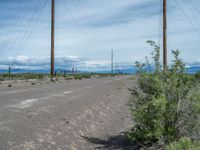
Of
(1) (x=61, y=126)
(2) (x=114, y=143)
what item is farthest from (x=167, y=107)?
(1) (x=61, y=126)

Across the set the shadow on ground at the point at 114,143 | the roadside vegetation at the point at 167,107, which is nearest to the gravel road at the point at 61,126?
the shadow on ground at the point at 114,143

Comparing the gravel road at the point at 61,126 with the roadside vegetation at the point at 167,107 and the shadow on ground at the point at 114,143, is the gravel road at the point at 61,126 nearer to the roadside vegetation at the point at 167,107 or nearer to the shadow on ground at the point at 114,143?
the shadow on ground at the point at 114,143

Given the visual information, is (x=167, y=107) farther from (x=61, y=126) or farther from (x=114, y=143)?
(x=61, y=126)

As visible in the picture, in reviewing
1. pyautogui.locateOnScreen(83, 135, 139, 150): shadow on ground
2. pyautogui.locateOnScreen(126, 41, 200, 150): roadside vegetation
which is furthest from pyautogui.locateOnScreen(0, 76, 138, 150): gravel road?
pyautogui.locateOnScreen(126, 41, 200, 150): roadside vegetation

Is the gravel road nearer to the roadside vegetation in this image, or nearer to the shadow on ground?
the shadow on ground

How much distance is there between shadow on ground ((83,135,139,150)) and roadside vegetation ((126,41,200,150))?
15.1 inches

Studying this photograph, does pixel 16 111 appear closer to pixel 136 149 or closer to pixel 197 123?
pixel 136 149

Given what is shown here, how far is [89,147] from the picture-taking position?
932cm

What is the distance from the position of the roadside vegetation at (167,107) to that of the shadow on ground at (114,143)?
382 millimetres

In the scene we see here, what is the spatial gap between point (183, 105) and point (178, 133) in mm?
680

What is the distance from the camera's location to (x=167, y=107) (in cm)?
858

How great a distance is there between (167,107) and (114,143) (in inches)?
76.9

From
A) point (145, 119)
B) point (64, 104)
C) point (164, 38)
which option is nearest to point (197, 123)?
point (145, 119)

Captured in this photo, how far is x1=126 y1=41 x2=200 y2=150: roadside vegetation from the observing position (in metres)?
8.44
